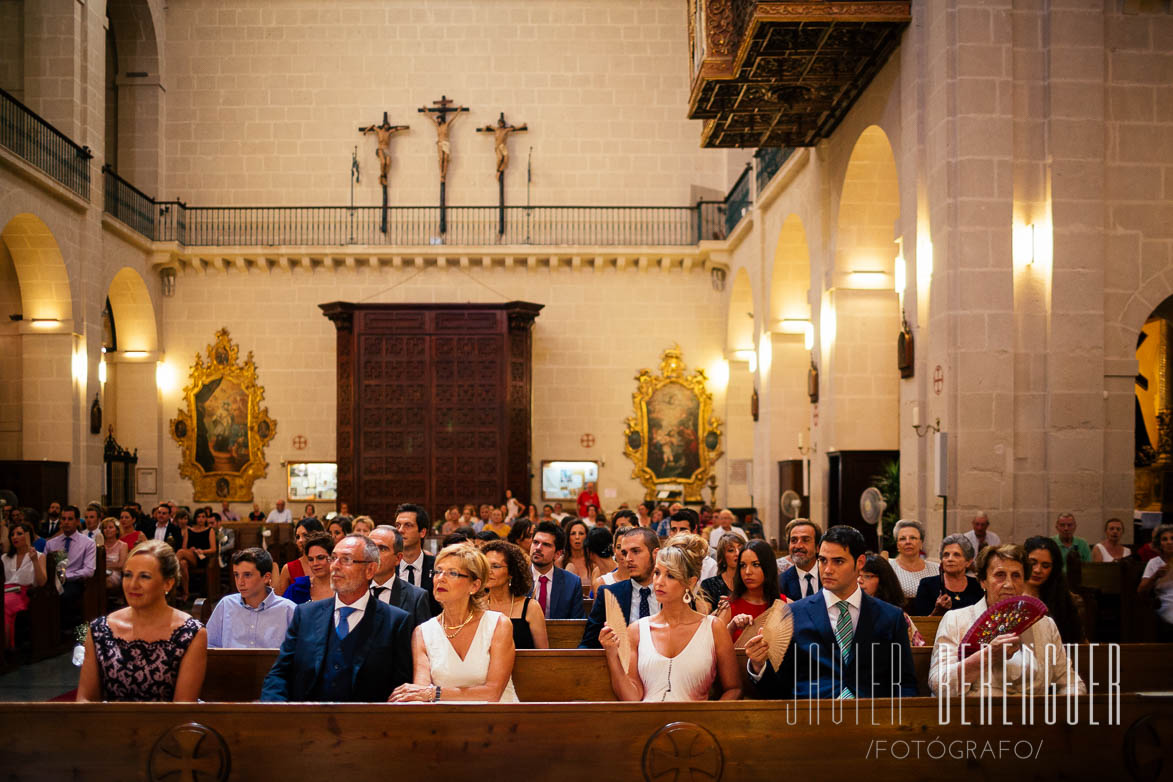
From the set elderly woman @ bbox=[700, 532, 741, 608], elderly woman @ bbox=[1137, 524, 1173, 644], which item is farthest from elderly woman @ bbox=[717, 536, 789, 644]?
elderly woman @ bbox=[1137, 524, 1173, 644]

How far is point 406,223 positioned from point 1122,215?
1660 cm

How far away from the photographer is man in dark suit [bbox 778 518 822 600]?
6.20 metres

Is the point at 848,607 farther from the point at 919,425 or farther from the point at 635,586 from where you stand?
the point at 919,425

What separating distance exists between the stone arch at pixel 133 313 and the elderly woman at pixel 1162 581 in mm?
19246

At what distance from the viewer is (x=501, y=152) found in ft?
76.1

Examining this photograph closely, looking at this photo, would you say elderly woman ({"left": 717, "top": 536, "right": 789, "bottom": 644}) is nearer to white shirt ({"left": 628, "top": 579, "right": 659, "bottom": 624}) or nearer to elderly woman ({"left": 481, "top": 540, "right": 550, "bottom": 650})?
white shirt ({"left": 628, "top": 579, "right": 659, "bottom": 624})

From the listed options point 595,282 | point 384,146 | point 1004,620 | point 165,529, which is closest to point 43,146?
point 165,529

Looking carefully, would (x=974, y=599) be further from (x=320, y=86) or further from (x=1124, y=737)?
(x=320, y=86)

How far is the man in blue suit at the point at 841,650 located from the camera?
405cm

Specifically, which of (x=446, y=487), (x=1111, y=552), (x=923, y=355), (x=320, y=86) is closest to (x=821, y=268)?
(x=923, y=355)

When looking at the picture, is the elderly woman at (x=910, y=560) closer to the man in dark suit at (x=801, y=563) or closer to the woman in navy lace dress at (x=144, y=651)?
the man in dark suit at (x=801, y=563)

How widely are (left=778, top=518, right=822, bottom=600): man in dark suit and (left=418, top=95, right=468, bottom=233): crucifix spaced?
1802 cm

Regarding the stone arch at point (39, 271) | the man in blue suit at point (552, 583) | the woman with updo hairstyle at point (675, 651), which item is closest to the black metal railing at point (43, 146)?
the stone arch at point (39, 271)

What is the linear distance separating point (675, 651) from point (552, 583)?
2.55m
